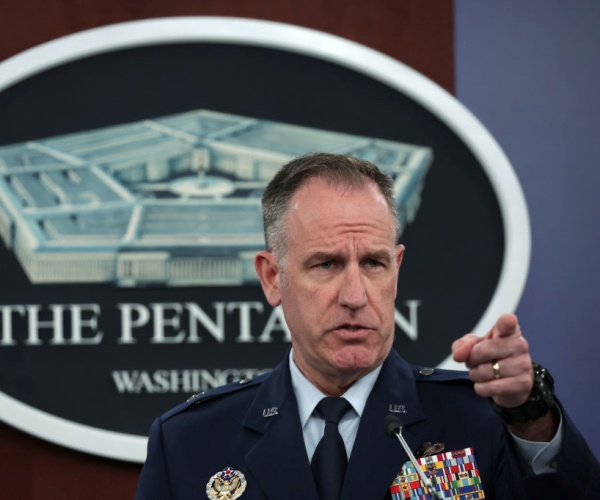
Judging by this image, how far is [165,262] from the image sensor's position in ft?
7.91

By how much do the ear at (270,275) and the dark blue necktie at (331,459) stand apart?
235mm

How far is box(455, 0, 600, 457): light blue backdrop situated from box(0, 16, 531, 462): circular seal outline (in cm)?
9

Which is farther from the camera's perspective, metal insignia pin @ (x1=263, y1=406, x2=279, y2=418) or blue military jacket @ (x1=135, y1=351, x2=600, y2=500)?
metal insignia pin @ (x1=263, y1=406, x2=279, y2=418)

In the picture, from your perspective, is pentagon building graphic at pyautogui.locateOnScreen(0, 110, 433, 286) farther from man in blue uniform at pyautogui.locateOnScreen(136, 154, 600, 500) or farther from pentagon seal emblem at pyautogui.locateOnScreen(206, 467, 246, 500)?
pentagon seal emblem at pyautogui.locateOnScreen(206, 467, 246, 500)

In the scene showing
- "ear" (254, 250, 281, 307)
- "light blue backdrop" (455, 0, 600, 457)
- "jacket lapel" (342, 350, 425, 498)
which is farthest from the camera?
"light blue backdrop" (455, 0, 600, 457)

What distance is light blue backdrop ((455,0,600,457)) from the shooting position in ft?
8.05

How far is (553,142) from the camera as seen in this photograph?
250 centimetres

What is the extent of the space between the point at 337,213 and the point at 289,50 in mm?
1074

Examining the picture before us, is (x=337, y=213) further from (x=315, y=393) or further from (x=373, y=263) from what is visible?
(x=315, y=393)

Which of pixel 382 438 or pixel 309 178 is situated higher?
pixel 309 178

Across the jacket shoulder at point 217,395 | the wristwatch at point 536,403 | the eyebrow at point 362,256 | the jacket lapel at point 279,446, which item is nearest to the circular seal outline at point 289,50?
the jacket shoulder at point 217,395

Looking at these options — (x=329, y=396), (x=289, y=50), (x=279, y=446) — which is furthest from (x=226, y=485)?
(x=289, y=50)

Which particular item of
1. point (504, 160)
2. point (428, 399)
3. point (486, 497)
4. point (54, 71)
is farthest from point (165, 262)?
point (486, 497)

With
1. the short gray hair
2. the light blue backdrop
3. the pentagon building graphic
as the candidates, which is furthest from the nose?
the light blue backdrop
